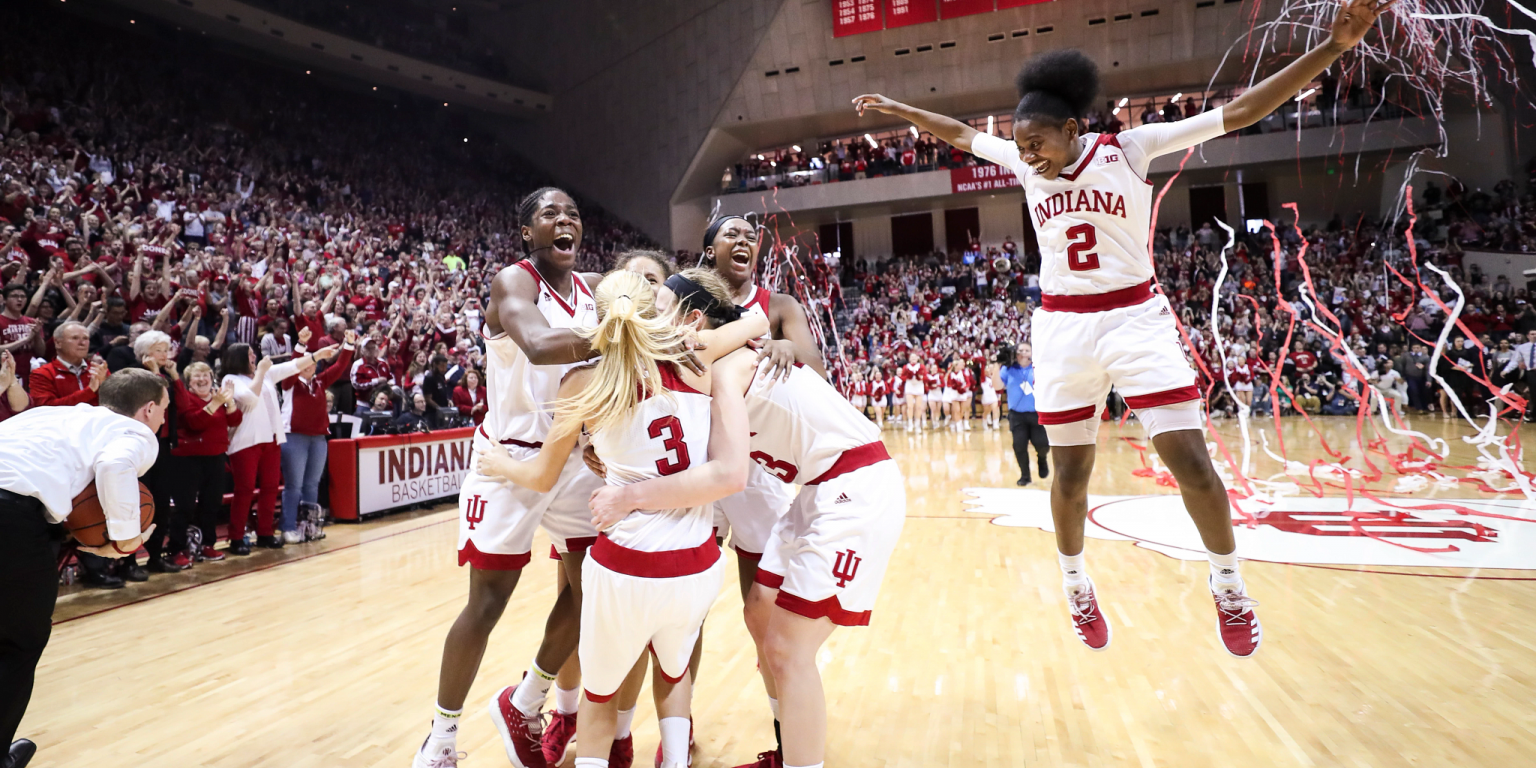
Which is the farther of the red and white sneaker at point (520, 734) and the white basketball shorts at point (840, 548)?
the red and white sneaker at point (520, 734)

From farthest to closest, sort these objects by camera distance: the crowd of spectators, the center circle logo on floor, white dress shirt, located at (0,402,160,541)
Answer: the crowd of spectators < the center circle logo on floor < white dress shirt, located at (0,402,160,541)

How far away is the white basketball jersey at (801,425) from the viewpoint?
2430 mm

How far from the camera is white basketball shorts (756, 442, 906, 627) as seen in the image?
7.41ft

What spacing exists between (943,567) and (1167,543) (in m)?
1.72

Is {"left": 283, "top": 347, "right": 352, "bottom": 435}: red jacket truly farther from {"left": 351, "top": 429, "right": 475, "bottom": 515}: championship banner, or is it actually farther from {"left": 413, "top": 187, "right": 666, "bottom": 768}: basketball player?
{"left": 413, "top": 187, "right": 666, "bottom": 768}: basketball player

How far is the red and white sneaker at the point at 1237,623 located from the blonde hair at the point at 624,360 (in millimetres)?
2092

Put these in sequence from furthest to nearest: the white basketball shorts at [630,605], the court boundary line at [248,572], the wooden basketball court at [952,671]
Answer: the court boundary line at [248,572] < the wooden basketball court at [952,671] < the white basketball shorts at [630,605]

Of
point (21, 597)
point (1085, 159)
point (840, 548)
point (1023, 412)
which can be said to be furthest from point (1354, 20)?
point (1023, 412)

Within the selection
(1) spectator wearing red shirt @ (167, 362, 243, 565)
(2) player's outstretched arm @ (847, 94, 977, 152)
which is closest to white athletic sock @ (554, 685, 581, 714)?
(2) player's outstretched arm @ (847, 94, 977, 152)

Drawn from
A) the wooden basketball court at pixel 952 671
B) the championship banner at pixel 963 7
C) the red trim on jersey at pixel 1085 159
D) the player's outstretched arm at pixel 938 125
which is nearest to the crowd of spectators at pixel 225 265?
the wooden basketball court at pixel 952 671

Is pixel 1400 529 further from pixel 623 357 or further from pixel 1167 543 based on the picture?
pixel 623 357

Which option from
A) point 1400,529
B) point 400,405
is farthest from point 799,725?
point 400,405

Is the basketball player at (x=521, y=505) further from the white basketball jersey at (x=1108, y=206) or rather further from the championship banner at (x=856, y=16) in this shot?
the championship banner at (x=856, y=16)

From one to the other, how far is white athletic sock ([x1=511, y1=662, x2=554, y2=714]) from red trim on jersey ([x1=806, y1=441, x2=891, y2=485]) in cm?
116
